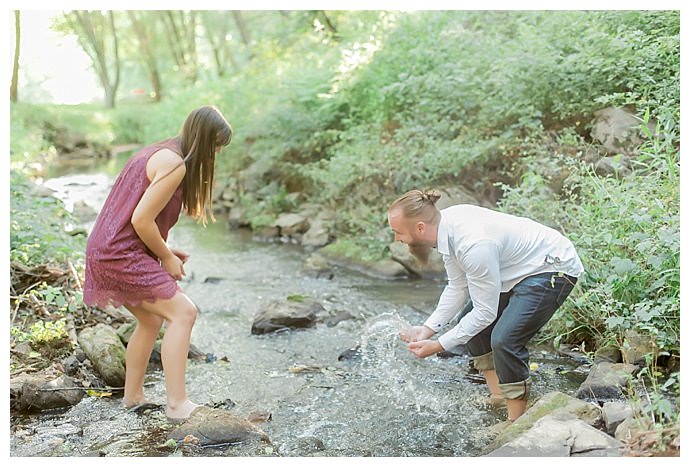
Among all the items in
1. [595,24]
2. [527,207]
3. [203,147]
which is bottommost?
[527,207]

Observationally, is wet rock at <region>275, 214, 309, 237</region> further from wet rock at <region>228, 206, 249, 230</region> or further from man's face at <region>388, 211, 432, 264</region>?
man's face at <region>388, 211, 432, 264</region>

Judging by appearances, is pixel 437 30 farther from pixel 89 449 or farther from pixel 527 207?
pixel 89 449

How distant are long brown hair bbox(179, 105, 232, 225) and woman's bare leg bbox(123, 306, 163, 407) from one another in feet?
2.39

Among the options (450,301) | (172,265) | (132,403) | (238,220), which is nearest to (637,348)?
(450,301)

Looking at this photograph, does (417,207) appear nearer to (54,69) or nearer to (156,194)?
(156,194)

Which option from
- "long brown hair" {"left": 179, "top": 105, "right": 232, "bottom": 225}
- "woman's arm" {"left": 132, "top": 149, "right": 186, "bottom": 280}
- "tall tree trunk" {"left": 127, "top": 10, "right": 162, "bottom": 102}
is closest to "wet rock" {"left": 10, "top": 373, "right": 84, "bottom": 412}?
"woman's arm" {"left": 132, "top": 149, "right": 186, "bottom": 280}

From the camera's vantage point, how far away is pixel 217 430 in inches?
150

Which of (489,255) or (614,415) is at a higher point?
(489,255)

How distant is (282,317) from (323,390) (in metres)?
1.64

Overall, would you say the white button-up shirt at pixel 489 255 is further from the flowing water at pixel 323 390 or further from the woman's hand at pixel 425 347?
the flowing water at pixel 323 390

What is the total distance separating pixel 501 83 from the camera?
866 cm

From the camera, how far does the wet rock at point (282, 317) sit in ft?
20.9
